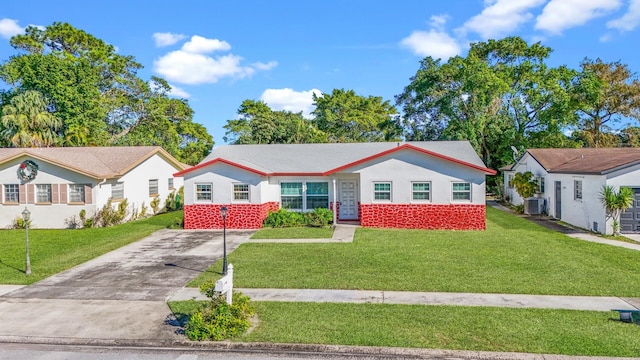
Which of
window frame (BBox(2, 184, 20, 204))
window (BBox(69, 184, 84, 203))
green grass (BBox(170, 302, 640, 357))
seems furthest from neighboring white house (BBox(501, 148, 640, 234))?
window frame (BBox(2, 184, 20, 204))

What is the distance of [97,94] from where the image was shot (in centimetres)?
3662

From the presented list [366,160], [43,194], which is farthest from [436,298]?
[43,194]

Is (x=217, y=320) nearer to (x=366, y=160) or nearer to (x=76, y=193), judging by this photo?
(x=366, y=160)

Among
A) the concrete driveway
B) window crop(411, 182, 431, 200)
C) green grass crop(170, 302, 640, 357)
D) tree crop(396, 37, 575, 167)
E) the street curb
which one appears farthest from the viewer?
tree crop(396, 37, 575, 167)

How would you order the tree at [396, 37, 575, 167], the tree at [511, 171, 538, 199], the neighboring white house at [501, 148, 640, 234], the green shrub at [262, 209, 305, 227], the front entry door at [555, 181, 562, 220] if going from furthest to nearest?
1. the tree at [396, 37, 575, 167]
2. the tree at [511, 171, 538, 199]
3. the front entry door at [555, 181, 562, 220]
4. the green shrub at [262, 209, 305, 227]
5. the neighboring white house at [501, 148, 640, 234]

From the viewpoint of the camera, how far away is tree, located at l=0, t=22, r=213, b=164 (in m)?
34.5

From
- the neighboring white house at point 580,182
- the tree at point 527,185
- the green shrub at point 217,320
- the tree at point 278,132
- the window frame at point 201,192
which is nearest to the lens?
the green shrub at point 217,320

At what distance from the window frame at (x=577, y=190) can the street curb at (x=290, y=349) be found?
15209mm

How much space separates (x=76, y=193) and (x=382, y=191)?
608 inches

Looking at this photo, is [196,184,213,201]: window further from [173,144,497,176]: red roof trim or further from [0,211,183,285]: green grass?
[0,211,183,285]: green grass

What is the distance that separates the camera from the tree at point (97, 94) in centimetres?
3450

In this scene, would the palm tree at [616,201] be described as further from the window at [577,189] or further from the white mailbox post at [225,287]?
the white mailbox post at [225,287]

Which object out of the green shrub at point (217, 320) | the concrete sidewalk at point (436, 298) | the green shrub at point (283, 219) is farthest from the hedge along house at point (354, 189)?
the green shrub at point (217, 320)

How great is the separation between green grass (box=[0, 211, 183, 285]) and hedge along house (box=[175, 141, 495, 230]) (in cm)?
313
